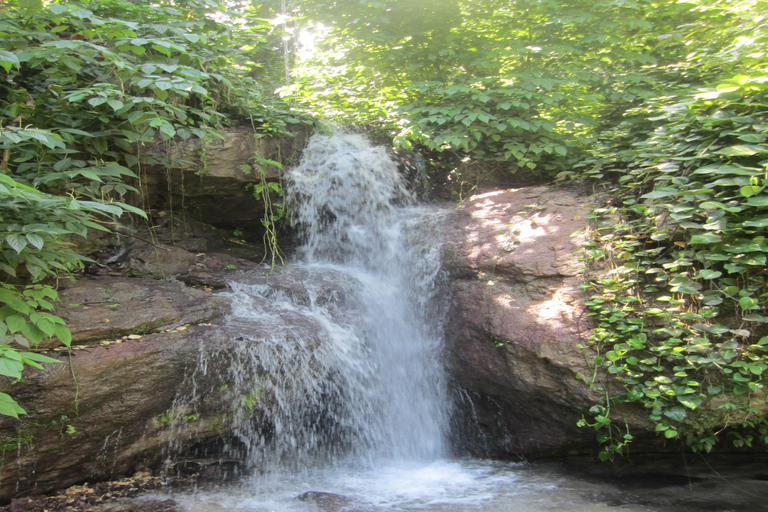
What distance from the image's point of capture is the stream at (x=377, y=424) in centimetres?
319

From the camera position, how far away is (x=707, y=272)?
299cm

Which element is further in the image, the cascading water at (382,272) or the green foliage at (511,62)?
the green foliage at (511,62)

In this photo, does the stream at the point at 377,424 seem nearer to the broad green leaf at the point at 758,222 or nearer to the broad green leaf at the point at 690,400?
the broad green leaf at the point at 690,400

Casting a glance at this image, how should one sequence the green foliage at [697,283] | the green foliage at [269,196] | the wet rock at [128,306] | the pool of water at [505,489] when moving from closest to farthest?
the green foliage at [697,283], the pool of water at [505,489], the wet rock at [128,306], the green foliage at [269,196]

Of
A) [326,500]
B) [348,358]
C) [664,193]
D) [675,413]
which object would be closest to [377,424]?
[348,358]

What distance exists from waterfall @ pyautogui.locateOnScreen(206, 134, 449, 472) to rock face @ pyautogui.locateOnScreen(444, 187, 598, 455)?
0.41 metres

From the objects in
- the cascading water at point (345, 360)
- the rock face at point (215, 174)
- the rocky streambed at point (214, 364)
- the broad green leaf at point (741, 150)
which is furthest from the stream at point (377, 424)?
the broad green leaf at point (741, 150)

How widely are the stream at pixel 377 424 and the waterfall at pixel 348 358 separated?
0.01m

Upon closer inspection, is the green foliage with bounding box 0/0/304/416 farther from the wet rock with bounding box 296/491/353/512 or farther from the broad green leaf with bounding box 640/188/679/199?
the broad green leaf with bounding box 640/188/679/199

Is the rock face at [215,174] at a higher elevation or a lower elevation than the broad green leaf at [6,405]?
higher

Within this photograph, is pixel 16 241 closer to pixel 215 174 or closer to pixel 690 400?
pixel 215 174

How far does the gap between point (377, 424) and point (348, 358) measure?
74 centimetres

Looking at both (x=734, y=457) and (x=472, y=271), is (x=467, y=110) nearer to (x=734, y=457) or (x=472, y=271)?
(x=472, y=271)

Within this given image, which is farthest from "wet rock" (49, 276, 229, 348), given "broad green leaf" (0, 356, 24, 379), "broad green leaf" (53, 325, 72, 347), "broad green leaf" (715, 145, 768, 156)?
"broad green leaf" (715, 145, 768, 156)
